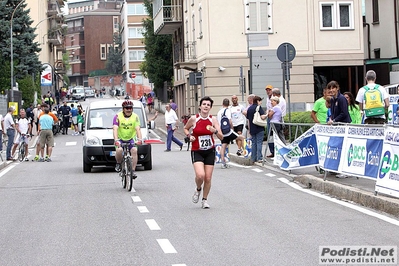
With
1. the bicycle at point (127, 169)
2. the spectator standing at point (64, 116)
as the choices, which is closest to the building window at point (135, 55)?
the spectator standing at point (64, 116)

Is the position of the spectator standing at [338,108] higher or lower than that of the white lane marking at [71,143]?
higher

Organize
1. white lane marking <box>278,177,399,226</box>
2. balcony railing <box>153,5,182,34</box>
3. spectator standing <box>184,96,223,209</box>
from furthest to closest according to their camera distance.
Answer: balcony railing <box>153,5,182,34</box> → spectator standing <box>184,96,223,209</box> → white lane marking <box>278,177,399,226</box>

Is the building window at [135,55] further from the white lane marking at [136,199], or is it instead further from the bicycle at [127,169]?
the white lane marking at [136,199]

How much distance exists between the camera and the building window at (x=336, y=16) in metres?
43.0

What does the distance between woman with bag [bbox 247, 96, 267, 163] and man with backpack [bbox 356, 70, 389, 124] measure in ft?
12.1

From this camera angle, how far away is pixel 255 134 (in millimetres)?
20719

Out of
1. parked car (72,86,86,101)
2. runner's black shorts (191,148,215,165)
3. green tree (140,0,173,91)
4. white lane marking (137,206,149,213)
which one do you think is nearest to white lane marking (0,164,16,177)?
white lane marking (137,206,149,213)

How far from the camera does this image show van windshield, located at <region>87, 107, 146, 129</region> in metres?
21.9

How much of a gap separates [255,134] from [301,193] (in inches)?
238

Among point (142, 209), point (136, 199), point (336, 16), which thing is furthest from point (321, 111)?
point (336, 16)

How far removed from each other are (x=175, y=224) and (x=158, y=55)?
59.6 m

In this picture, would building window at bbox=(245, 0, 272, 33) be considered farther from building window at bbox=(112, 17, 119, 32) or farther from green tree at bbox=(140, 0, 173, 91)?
building window at bbox=(112, 17, 119, 32)

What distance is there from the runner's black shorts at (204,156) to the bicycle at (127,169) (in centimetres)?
304

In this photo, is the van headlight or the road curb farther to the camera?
the van headlight
